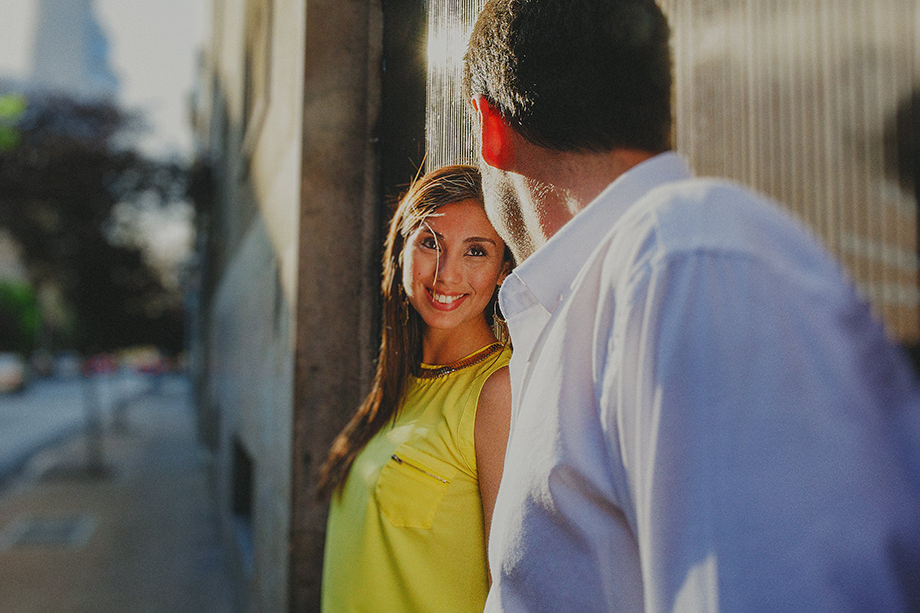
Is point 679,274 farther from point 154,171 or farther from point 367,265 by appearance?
point 154,171

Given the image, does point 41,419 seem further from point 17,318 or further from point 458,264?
point 17,318

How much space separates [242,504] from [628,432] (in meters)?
6.34

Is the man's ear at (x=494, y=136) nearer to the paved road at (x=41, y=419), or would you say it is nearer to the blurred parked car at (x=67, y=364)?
the paved road at (x=41, y=419)

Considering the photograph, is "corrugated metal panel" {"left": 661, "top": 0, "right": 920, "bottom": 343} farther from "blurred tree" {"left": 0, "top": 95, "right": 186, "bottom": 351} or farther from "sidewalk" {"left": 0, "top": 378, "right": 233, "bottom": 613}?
"blurred tree" {"left": 0, "top": 95, "right": 186, "bottom": 351}

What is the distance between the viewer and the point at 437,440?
165cm

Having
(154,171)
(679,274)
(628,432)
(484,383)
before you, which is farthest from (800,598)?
(154,171)

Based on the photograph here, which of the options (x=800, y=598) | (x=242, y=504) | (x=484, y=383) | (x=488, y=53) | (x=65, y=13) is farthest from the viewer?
(x=65, y=13)

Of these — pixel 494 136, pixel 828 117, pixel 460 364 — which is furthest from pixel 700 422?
pixel 460 364

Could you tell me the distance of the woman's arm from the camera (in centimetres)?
158

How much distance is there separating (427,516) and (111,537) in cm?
730

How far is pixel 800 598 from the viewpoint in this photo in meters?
0.68

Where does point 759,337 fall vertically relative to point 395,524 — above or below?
above

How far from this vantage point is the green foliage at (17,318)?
154ft

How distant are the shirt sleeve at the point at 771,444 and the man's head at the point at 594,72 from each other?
432mm
